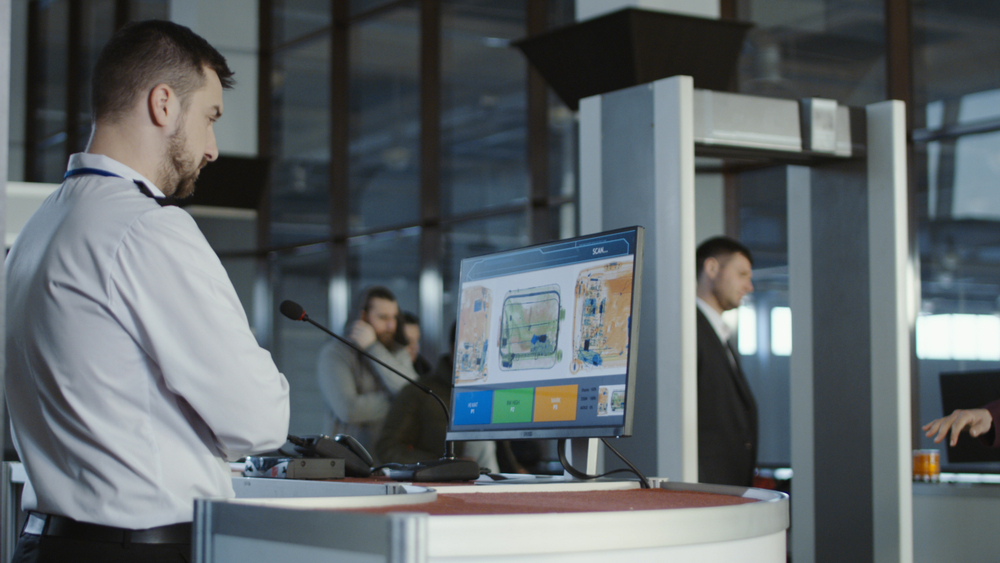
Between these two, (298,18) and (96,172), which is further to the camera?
(298,18)

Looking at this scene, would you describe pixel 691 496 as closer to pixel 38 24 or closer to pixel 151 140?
pixel 151 140

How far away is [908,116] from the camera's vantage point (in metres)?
4.91

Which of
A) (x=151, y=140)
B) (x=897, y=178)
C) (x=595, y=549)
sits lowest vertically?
(x=595, y=549)

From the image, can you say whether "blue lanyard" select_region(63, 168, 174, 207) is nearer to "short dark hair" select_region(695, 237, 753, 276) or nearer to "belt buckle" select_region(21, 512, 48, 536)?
"belt buckle" select_region(21, 512, 48, 536)

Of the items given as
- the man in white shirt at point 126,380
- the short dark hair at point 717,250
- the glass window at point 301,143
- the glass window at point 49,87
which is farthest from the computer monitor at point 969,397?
the glass window at point 49,87

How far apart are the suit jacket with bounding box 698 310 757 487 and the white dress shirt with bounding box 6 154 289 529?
200 cm

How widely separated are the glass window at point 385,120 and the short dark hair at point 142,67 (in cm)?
565

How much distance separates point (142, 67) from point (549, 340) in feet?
2.53

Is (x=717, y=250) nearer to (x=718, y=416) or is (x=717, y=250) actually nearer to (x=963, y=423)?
(x=718, y=416)

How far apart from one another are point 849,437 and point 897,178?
0.64 metres

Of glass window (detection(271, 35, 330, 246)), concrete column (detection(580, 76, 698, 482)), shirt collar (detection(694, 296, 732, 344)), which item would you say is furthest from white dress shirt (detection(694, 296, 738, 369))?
glass window (detection(271, 35, 330, 246))

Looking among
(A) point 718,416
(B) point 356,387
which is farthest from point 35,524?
(B) point 356,387

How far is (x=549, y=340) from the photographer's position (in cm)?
178

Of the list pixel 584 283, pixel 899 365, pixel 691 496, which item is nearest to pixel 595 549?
pixel 691 496
